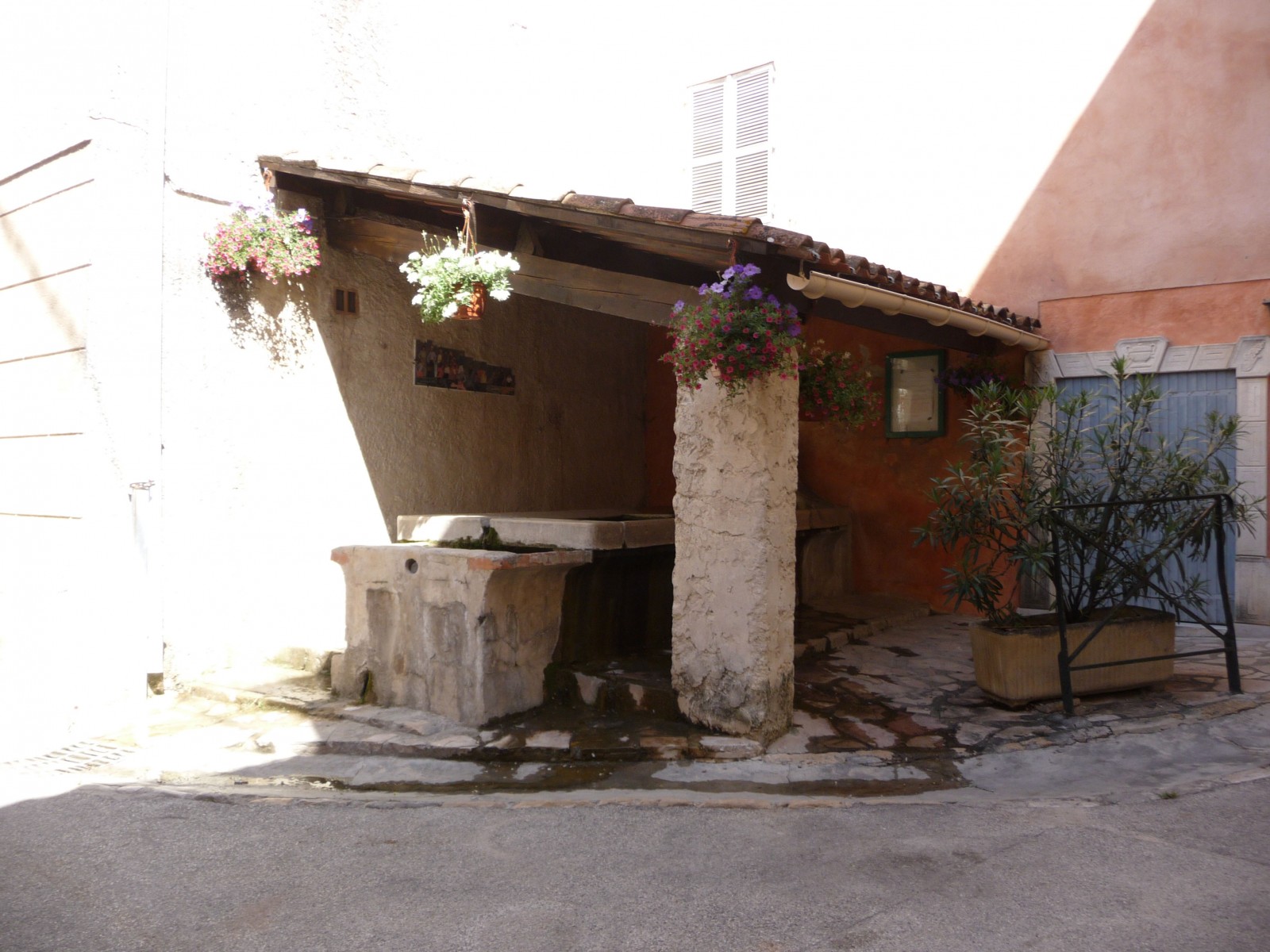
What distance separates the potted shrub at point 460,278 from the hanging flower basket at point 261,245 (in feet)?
4.21

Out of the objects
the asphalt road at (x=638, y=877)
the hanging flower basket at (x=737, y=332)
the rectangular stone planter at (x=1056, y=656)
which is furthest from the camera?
the rectangular stone planter at (x=1056, y=656)

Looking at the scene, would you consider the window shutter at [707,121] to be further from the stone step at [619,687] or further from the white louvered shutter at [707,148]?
the stone step at [619,687]

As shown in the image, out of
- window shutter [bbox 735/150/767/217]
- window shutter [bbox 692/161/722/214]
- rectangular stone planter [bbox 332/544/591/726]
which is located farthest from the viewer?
window shutter [bbox 692/161/722/214]

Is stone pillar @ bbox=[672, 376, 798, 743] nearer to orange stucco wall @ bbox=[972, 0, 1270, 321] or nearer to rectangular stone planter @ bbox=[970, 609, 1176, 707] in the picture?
rectangular stone planter @ bbox=[970, 609, 1176, 707]

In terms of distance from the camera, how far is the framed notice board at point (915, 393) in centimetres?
767

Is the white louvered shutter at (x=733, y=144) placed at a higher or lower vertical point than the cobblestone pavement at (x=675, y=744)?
higher

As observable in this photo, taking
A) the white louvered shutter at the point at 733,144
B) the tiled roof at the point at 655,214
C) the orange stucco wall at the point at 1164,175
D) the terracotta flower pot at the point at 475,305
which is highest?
the white louvered shutter at the point at 733,144

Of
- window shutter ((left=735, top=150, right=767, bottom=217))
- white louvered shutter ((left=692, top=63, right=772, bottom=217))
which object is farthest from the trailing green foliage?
white louvered shutter ((left=692, top=63, right=772, bottom=217))

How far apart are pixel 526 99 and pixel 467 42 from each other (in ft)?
3.18

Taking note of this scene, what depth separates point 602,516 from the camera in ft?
22.2

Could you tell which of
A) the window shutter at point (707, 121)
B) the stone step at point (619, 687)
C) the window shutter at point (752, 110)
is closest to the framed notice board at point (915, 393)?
the window shutter at point (752, 110)

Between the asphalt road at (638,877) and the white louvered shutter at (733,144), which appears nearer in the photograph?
the asphalt road at (638,877)

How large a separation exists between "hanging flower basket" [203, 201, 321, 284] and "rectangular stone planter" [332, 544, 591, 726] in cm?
199

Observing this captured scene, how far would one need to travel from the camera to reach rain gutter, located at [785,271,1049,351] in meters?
4.48
